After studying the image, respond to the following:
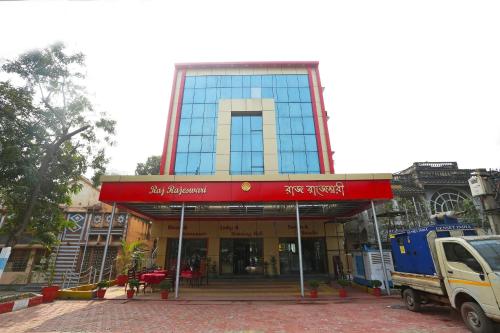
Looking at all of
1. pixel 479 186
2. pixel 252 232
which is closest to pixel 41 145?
pixel 252 232

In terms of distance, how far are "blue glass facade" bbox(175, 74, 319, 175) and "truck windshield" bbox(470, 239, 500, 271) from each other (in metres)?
12.9

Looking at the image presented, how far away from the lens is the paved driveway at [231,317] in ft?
22.2

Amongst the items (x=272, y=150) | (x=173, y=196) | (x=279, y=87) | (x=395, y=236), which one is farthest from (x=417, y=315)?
(x=279, y=87)

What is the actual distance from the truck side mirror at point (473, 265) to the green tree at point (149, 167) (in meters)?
28.5

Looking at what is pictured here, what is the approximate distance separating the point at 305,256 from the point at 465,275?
40.8ft

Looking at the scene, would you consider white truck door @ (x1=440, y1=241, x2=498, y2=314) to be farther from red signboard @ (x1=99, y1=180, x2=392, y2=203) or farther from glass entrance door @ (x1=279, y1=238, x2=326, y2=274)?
glass entrance door @ (x1=279, y1=238, x2=326, y2=274)

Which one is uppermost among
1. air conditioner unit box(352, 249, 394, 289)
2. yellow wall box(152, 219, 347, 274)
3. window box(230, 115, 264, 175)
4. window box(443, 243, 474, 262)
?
window box(230, 115, 264, 175)

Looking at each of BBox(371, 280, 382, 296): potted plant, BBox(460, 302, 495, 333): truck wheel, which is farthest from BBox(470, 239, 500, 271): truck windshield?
BBox(371, 280, 382, 296): potted plant

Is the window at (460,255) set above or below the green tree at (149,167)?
below

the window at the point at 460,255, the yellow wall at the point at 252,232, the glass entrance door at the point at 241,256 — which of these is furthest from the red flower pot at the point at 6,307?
the window at the point at 460,255

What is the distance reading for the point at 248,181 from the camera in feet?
38.9

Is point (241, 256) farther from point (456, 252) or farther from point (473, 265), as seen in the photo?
point (473, 265)

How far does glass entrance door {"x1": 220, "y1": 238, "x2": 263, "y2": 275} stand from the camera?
17.5 m

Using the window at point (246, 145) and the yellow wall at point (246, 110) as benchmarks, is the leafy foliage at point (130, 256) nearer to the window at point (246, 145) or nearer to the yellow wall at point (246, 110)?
the yellow wall at point (246, 110)
